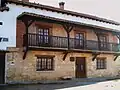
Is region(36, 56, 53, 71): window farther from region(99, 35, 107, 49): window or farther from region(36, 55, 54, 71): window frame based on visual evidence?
region(99, 35, 107, 49): window

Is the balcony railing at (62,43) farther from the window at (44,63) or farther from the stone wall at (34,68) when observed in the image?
the window at (44,63)

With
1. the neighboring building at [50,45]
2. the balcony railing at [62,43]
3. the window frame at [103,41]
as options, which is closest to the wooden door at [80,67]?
the neighboring building at [50,45]

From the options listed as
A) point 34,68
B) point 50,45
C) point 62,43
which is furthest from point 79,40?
point 34,68

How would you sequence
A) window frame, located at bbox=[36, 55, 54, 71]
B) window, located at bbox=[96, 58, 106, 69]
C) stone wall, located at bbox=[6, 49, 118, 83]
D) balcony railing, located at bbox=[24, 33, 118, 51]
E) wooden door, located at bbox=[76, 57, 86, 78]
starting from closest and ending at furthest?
stone wall, located at bbox=[6, 49, 118, 83] → balcony railing, located at bbox=[24, 33, 118, 51] → window frame, located at bbox=[36, 55, 54, 71] → wooden door, located at bbox=[76, 57, 86, 78] → window, located at bbox=[96, 58, 106, 69]

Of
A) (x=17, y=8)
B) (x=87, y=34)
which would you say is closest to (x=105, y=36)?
(x=87, y=34)

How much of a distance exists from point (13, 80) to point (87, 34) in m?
9.81

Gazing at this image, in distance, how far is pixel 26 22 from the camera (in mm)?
18094

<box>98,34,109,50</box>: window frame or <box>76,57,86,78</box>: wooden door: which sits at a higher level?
<box>98,34,109,50</box>: window frame

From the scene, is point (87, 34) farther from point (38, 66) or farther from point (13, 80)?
point (13, 80)

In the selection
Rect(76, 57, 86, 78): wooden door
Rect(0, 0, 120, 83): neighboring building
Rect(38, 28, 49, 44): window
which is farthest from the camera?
Rect(76, 57, 86, 78): wooden door

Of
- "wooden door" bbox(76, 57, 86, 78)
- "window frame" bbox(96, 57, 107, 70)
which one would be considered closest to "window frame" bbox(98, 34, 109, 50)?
"window frame" bbox(96, 57, 107, 70)

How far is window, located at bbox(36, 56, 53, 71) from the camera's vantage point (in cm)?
1966

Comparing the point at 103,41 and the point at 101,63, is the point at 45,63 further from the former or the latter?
the point at 103,41

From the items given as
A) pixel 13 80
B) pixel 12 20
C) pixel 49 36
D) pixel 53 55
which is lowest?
pixel 13 80
